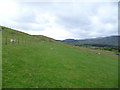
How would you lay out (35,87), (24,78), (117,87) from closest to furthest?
(35,87)
(24,78)
(117,87)

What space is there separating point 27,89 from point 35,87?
0.72 m

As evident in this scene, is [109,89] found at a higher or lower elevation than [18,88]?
lower

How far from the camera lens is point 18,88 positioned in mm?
8852

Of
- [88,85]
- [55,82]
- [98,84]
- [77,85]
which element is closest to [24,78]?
[55,82]

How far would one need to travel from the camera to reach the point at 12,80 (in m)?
9.98

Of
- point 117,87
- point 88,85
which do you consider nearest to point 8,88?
point 88,85

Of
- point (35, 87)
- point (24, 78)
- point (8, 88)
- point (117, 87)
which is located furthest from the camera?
point (117, 87)

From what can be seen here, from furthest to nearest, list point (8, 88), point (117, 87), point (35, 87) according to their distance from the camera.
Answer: point (117, 87) → point (35, 87) → point (8, 88)

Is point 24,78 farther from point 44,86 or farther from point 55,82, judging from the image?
point 55,82

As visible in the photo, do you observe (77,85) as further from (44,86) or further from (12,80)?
(12,80)

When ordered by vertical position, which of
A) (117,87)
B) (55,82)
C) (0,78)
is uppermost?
(0,78)

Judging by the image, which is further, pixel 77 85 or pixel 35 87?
pixel 77 85

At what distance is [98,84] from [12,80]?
9.07 metres

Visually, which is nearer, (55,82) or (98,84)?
(55,82)
